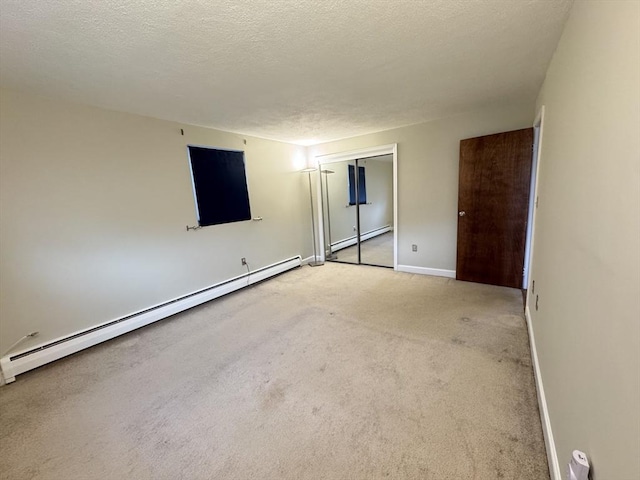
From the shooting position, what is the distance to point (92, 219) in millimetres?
2523

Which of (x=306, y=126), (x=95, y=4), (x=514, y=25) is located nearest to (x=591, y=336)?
(x=514, y=25)

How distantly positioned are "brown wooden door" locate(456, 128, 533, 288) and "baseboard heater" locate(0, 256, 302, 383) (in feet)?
10.3

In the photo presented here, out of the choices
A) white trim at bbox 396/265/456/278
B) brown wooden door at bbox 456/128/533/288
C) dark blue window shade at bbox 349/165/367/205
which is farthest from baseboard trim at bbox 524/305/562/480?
dark blue window shade at bbox 349/165/367/205

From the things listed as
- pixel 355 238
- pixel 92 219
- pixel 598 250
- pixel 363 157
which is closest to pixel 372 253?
pixel 355 238

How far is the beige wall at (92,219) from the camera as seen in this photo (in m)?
2.15

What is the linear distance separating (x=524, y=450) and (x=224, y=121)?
148 inches

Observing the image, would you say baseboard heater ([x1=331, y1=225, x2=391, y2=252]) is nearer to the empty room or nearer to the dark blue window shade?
the dark blue window shade

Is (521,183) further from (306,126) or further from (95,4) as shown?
(95,4)

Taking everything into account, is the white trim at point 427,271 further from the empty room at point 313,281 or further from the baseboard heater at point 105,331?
the baseboard heater at point 105,331

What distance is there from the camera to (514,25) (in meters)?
1.57

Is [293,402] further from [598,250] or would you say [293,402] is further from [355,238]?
[355,238]

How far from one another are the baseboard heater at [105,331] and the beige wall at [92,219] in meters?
0.07

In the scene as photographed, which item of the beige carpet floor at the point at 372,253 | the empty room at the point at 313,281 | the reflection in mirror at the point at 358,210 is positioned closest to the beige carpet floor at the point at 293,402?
the empty room at the point at 313,281

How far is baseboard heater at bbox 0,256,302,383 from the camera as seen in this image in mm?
2162
